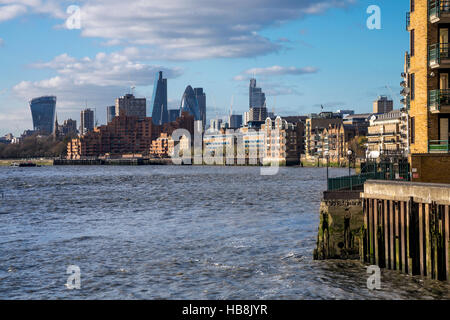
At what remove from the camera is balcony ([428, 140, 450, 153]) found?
146ft

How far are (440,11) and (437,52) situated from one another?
9.75 ft

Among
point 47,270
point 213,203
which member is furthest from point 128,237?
point 213,203

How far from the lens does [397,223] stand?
32531 millimetres

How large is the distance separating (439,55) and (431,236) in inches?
766

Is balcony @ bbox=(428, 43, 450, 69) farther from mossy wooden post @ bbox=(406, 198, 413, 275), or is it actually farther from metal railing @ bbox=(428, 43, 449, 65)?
mossy wooden post @ bbox=(406, 198, 413, 275)

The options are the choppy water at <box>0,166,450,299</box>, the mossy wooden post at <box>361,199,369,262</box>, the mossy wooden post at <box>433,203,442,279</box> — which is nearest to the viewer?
the mossy wooden post at <box>433,203,442,279</box>

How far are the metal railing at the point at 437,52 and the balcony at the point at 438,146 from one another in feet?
19.6

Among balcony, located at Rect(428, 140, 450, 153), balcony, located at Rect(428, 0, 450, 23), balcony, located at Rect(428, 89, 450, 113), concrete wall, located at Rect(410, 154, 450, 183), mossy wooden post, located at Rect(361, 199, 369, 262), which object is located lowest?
mossy wooden post, located at Rect(361, 199, 369, 262)

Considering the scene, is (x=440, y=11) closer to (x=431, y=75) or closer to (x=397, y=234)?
(x=431, y=75)

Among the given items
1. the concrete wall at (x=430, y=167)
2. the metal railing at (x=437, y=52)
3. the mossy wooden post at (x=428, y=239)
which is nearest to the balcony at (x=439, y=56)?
the metal railing at (x=437, y=52)

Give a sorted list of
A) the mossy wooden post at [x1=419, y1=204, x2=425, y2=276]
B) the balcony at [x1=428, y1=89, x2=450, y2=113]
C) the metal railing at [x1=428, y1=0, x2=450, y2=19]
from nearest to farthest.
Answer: the mossy wooden post at [x1=419, y1=204, x2=425, y2=276]
the metal railing at [x1=428, y1=0, x2=450, y2=19]
the balcony at [x1=428, y1=89, x2=450, y2=113]

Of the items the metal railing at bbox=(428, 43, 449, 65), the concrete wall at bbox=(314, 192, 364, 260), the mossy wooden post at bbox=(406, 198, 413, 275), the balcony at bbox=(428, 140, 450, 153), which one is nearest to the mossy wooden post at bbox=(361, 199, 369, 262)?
the concrete wall at bbox=(314, 192, 364, 260)

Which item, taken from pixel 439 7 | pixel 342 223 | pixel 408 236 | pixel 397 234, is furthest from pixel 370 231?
pixel 439 7
